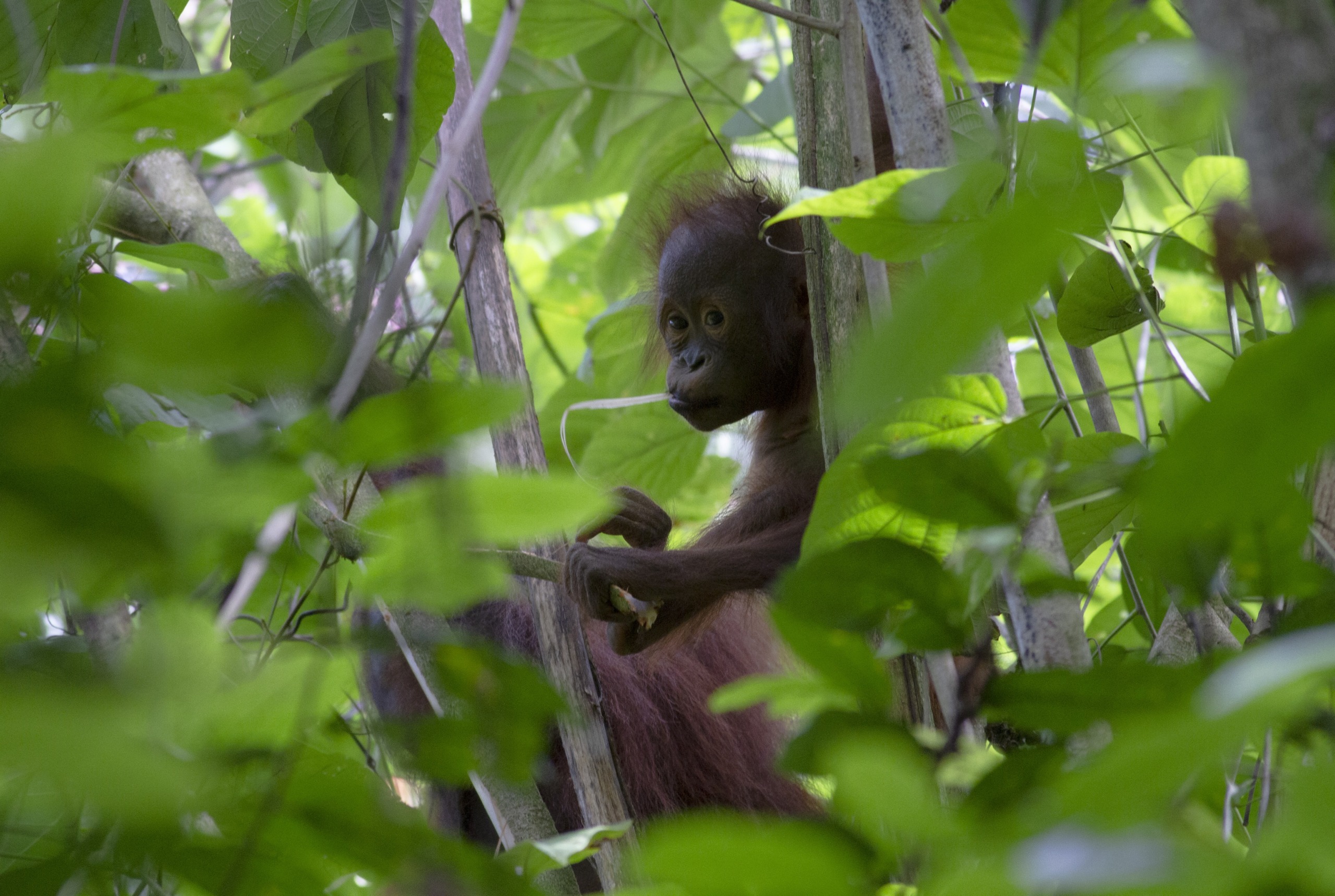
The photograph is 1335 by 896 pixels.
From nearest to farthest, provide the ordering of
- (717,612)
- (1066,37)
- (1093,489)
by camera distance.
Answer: (1093,489)
(1066,37)
(717,612)

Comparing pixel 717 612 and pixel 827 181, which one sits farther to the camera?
pixel 717 612

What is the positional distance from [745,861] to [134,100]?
0.38m

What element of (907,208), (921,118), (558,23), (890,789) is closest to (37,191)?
(890,789)

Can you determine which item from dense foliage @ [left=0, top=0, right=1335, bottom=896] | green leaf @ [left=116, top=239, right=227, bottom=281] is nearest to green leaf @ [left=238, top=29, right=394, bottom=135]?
dense foliage @ [left=0, top=0, right=1335, bottom=896]

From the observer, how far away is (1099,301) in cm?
86

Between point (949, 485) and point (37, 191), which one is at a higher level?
point (37, 191)

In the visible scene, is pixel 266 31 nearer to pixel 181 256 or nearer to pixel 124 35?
pixel 124 35

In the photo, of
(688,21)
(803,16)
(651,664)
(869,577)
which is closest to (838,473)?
(869,577)

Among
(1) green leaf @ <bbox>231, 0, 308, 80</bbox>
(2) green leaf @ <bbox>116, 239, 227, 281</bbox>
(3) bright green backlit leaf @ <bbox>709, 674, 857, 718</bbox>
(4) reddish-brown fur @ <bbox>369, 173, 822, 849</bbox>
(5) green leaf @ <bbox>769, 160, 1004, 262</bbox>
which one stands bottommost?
(4) reddish-brown fur @ <bbox>369, 173, 822, 849</bbox>

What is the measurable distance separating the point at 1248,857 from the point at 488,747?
1.27 feet

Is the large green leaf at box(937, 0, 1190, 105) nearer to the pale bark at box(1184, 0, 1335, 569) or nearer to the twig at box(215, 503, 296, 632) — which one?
the pale bark at box(1184, 0, 1335, 569)

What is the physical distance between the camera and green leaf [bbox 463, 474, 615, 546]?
352 mm

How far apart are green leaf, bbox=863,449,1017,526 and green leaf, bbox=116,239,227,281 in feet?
2.24

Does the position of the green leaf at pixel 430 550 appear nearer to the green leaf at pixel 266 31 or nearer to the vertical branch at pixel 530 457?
the vertical branch at pixel 530 457
